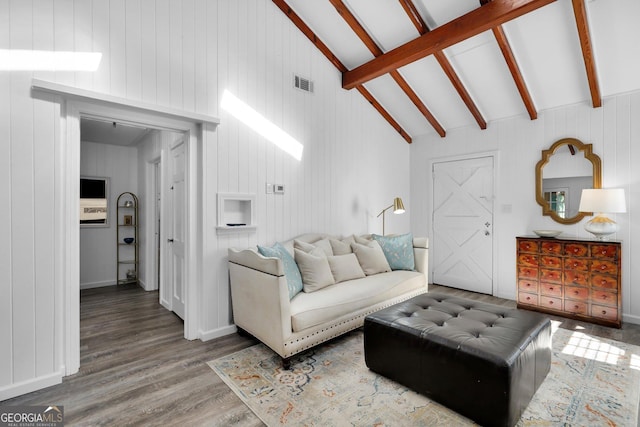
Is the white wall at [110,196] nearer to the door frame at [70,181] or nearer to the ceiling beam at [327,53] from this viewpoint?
the door frame at [70,181]

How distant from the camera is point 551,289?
364 centimetres

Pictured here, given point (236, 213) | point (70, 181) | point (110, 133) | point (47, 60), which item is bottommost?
point (236, 213)

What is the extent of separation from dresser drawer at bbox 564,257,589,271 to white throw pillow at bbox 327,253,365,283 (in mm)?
2336

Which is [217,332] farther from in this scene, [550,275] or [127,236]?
[550,275]

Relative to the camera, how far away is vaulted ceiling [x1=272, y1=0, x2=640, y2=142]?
2.94m

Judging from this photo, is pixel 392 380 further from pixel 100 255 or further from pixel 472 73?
pixel 100 255

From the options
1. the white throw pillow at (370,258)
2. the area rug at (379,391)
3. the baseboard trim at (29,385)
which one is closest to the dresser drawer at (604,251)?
the area rug at (379,391)

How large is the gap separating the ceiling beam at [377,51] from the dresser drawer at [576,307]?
9.33 ft

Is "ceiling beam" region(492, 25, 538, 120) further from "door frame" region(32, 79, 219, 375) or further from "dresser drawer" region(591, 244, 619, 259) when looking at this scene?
"door frame" region(32, 79, 219, 375)

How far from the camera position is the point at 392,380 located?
223 centimetres

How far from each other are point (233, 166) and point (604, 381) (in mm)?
3504

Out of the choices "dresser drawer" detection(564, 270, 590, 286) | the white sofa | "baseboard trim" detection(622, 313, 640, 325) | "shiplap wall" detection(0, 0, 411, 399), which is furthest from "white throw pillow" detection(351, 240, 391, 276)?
"baseboard trim" detection(622, 313, 640, 325)

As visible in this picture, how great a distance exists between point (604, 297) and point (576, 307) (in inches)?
11.0

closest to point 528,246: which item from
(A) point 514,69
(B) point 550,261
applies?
(B) point 550,261
